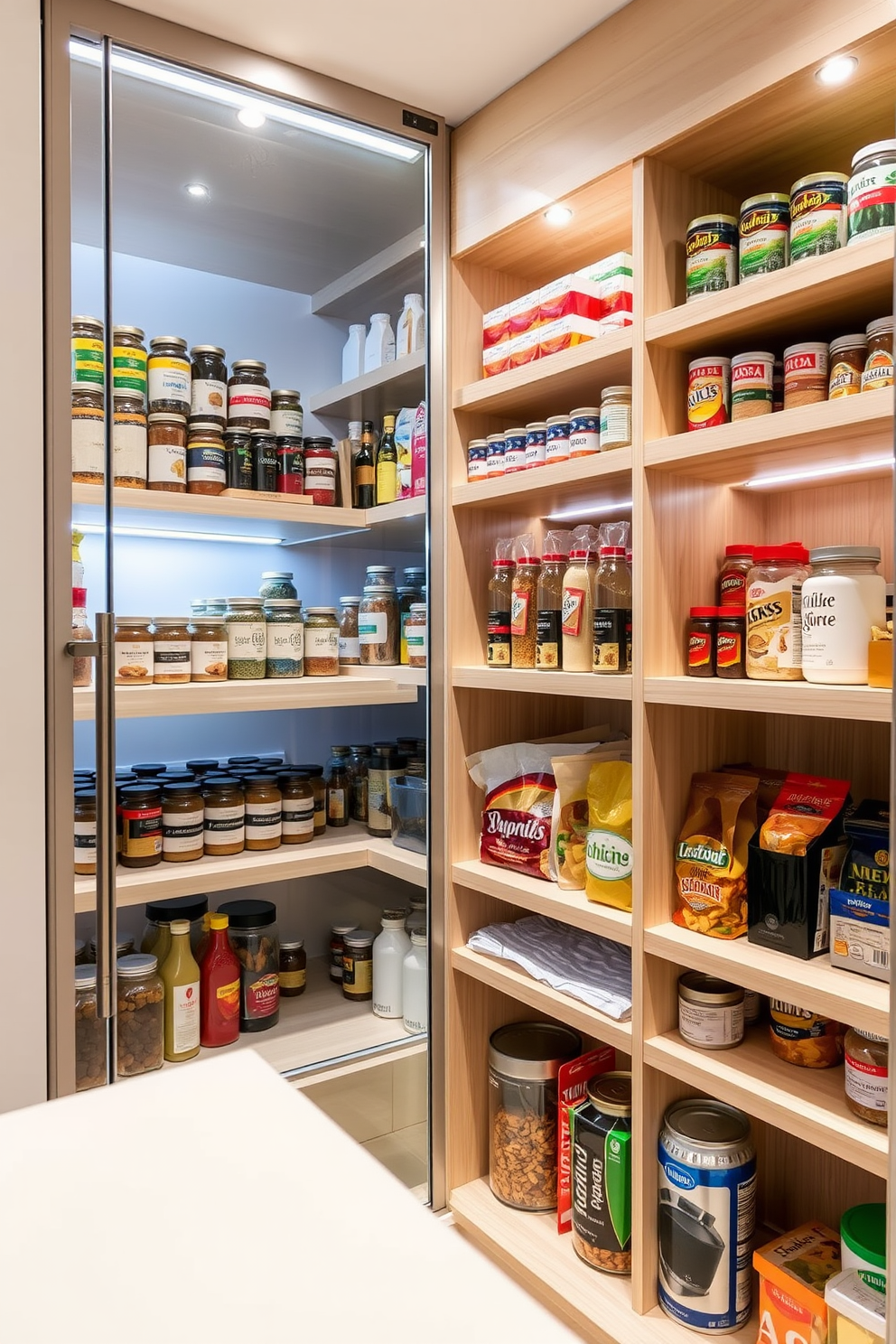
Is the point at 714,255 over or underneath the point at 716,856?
over

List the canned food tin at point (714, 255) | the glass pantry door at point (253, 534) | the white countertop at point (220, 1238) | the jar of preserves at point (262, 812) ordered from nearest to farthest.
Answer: the white countertop at point (220, 1238), the canned food tin at point (714, 255), the glass pantry door at point (253, 534), the jar of preserves at point (262, 812)

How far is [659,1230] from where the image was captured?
58.7 inches

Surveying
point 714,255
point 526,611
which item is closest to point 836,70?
point 714,255

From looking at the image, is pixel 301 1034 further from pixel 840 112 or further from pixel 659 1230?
pixel 840 112

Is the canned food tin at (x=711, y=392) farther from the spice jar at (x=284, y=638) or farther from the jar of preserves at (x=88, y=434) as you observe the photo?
the jar of preserves at (x=88, y=434)

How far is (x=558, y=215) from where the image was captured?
66.1 inches

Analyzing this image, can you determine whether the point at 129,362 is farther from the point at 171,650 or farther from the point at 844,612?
the point at 844,612

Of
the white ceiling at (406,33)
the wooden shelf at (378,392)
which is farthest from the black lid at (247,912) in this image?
the white ceiling at (406,33)

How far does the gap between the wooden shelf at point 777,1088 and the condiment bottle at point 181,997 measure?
85cm

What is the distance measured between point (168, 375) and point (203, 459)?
0.16m

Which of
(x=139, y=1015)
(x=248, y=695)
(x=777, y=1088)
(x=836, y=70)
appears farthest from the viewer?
(x=248, y=695)

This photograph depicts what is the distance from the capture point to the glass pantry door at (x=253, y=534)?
148cm

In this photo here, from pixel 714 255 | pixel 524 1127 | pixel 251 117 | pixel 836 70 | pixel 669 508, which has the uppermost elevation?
pixel 251 117

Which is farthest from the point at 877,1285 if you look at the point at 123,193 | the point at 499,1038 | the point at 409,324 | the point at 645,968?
the point at 123,193
